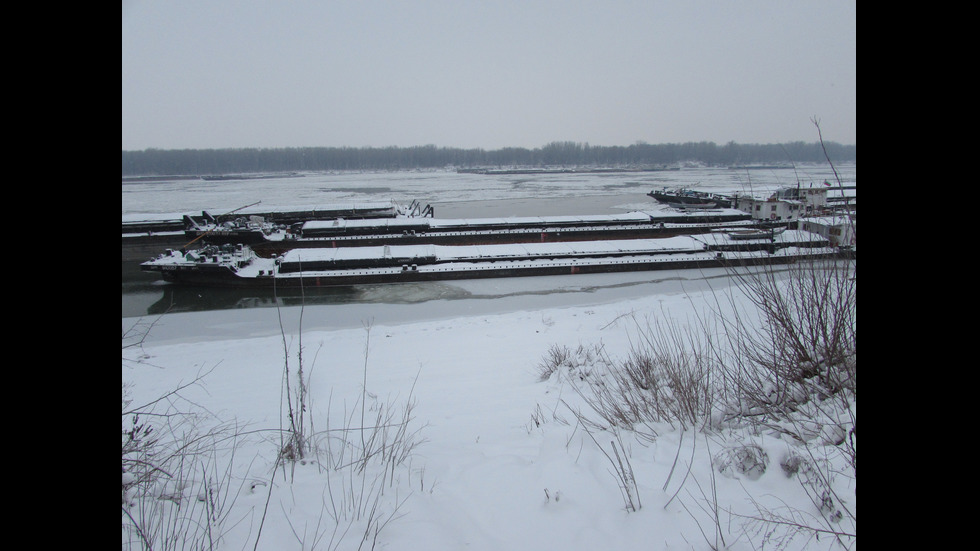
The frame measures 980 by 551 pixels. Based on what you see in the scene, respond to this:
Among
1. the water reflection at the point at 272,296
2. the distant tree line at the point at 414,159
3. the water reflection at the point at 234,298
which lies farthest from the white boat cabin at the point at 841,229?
the distant tree line at the point at 414,159

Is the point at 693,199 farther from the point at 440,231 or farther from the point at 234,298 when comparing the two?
the point at 234,298

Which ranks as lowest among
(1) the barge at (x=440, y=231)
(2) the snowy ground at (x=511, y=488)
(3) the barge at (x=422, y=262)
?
(2) the snowy ground at (x=511, y=488)

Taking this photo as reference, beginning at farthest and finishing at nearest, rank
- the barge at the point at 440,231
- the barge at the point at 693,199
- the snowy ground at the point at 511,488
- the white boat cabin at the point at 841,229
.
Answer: the barge at the point at 693,199, the barge at the point at 440,231, the white boat cabin at the point at 841,229, the snowy ground at the point at 511,488

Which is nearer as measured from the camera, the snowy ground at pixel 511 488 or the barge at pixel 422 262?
the snowy ground at pixel 511 488

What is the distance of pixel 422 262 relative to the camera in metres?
17.5

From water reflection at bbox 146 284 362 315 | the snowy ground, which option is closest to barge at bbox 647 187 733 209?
water reflection at bbox 146 284 362 315

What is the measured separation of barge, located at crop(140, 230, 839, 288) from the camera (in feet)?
51.4

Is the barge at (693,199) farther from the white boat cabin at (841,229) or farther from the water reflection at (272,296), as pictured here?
the white boat cabin at (841,229)

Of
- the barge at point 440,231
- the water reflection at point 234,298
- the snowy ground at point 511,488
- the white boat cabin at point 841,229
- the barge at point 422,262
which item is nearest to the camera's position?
the snowy ground at point 511,488

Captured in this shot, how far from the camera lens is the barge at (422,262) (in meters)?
15.7

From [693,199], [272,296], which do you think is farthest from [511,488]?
[693,199]

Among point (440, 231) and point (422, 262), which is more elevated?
point (440, 231)
